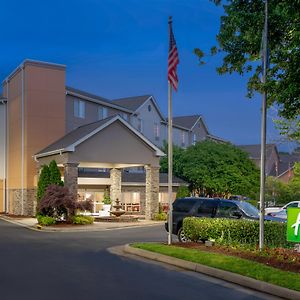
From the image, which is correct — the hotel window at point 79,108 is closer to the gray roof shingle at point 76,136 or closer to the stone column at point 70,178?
the gray roof shingle at point 76,136

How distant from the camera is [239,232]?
55.7 feet

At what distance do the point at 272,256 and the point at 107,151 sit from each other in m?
23.1

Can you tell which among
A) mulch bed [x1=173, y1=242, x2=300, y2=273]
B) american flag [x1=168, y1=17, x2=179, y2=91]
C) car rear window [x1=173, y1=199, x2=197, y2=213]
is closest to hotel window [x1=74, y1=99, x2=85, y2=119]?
car rear window [x1=173, y1=199, x2=197, y2=213]

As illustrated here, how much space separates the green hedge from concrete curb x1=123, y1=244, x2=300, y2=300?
2.39m

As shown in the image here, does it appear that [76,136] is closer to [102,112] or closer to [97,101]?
[97,101]

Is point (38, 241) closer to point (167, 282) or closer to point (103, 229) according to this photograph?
point (103, 229)

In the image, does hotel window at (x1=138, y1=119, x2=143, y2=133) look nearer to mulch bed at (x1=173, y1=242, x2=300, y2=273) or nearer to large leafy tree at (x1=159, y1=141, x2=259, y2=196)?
large leafy tree at (x1=159, y1=141, x2=259, y2=196)

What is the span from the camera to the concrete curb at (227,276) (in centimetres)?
1018

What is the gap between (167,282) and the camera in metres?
11.5

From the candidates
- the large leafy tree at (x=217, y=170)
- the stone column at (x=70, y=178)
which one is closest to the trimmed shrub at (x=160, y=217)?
the stone column at (x=70, y=178)

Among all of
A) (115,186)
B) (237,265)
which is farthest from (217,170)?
Answer: (237,265)

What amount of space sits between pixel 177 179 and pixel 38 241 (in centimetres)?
2841

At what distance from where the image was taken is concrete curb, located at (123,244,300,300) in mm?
10177

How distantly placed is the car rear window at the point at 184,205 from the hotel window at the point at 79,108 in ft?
81.1
